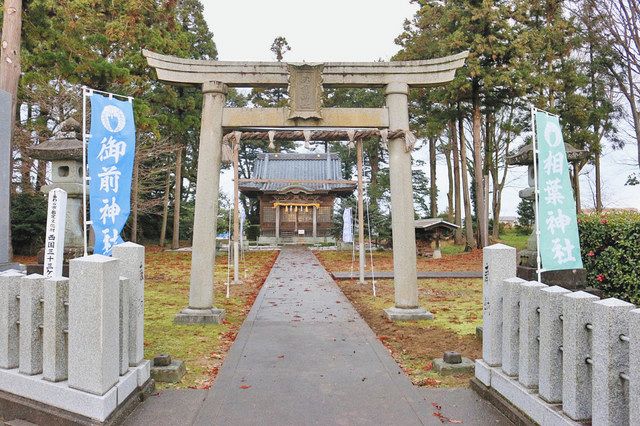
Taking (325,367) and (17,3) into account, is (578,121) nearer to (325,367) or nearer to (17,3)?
(325,367)

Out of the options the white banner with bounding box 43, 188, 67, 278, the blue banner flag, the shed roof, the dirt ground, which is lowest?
the dirt ground

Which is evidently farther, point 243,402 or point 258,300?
point 258,300

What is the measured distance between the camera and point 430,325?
748 centimetres

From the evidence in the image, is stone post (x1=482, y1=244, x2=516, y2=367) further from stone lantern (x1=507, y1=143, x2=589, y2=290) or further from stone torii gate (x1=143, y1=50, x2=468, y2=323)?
stone torii gate (x1=143, y1=50, x2=468, y2=323)

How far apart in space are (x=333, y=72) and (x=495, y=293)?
5.03m

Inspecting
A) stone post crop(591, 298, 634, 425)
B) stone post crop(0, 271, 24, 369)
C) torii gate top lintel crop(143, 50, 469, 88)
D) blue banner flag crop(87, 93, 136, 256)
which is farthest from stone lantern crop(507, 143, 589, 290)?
stone post crop(0, 271, 24, 369)

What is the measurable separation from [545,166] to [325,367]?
3663mm

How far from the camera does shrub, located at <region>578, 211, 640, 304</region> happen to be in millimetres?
7379

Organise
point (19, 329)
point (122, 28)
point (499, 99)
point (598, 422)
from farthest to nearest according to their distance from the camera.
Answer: point (499, 99), point (122, 28), point (19, 329), point (598, 422)

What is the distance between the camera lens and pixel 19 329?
3.98 m

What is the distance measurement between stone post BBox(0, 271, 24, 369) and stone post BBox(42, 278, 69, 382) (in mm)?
502

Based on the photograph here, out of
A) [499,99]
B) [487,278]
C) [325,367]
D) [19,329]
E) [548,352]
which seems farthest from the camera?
[499,99]

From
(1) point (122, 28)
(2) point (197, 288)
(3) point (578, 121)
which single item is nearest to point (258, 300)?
(2) point (197, 288)

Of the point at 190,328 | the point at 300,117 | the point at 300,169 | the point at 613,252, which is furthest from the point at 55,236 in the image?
the point at 300,169
